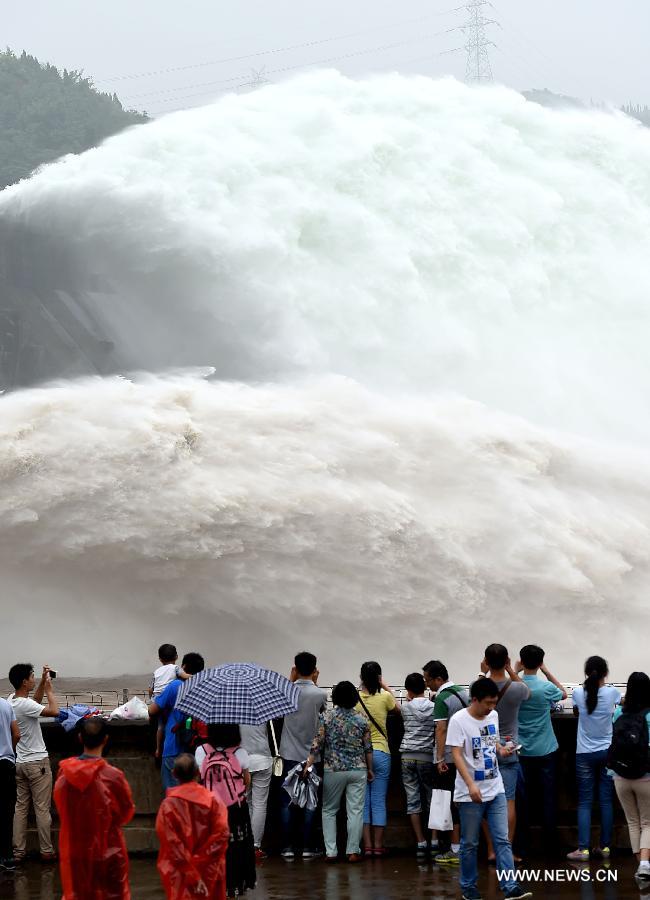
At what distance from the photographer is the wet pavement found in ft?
23.6

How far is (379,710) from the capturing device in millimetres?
8500

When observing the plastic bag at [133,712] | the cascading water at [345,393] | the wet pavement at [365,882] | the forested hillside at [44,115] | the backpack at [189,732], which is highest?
the forested hillside at [44,115]

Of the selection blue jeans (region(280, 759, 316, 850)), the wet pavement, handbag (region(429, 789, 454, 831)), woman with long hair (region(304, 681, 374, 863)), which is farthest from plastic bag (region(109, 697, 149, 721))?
handbag (region(429, 789, 454, 831))

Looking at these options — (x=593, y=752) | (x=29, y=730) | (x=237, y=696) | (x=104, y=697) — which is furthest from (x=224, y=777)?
(x=104, y=697)

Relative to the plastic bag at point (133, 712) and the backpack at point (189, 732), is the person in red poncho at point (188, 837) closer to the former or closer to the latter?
the backpack at point (189, 732)

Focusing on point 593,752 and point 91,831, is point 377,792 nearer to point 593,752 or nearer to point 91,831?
point 593,752

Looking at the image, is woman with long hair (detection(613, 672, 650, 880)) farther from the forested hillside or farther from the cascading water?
the forested hillside

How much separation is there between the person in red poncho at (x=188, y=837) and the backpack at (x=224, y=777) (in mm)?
1090

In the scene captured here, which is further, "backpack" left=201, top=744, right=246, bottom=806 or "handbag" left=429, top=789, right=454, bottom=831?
"handbag" left=429, top=789, right=454, bottom=831

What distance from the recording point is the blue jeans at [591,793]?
8023 mm

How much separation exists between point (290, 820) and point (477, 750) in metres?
2.15

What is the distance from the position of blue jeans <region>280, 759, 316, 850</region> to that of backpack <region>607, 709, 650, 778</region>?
2.32 metres

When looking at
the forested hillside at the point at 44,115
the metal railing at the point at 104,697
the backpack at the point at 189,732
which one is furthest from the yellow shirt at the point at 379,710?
the forested hillside at the point at 44,115

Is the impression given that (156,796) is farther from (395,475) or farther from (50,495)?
(395,475)
